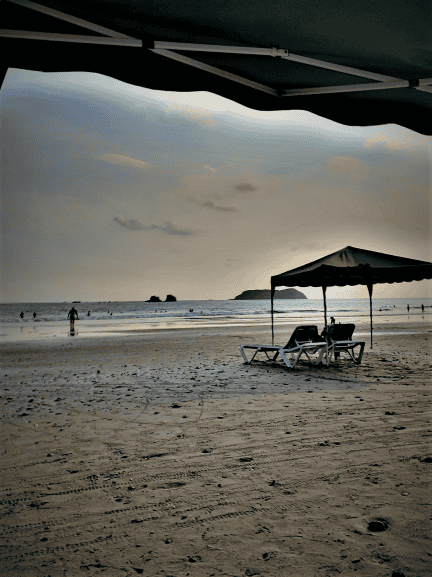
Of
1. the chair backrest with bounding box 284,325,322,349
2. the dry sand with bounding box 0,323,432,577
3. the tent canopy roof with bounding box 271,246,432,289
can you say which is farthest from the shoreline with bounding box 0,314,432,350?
the dry sand with bounding box 0,323,432,577

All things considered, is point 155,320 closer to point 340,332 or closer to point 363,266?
point 340,332

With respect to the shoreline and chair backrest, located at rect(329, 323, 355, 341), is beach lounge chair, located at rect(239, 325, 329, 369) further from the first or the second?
the shoreline

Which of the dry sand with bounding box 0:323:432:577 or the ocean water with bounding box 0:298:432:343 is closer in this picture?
the dry sand with bounding box 0:323:432:577

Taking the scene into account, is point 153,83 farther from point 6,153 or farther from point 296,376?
point 296,376

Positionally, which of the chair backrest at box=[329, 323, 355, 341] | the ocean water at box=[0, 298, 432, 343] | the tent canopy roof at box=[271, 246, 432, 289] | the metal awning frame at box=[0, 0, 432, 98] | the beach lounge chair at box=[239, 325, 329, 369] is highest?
the metal awning frame at box=[0, 0, 432, 98]

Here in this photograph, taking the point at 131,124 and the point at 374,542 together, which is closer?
the point at 131,124

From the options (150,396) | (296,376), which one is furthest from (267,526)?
(296,376)

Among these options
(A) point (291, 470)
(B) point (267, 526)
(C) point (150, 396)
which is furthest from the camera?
(C) point (150, 396)

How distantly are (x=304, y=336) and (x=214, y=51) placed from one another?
880 cm

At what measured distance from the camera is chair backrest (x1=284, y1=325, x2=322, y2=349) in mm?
9668

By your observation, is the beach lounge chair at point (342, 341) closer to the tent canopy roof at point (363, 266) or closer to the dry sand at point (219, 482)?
the tent canopy roof at point (363, 266)

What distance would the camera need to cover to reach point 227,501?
2893 mm

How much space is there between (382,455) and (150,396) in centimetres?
380

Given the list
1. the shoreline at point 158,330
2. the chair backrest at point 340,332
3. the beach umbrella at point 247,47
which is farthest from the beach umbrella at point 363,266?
the shoreline at point 158,330
